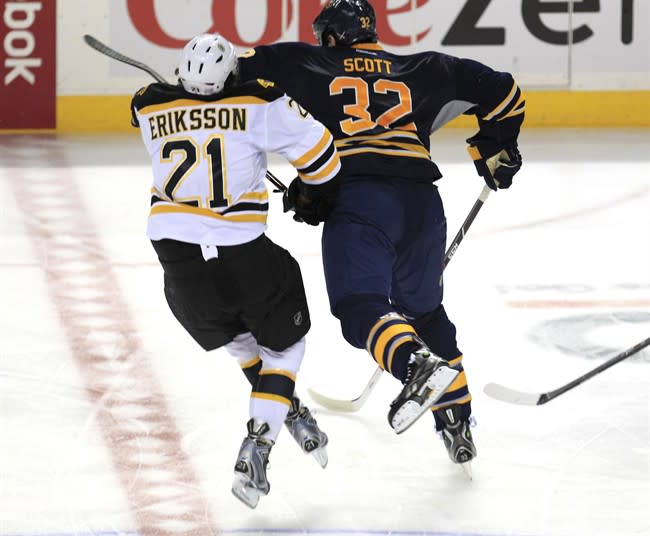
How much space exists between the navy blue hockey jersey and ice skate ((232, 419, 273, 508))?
2.13ft

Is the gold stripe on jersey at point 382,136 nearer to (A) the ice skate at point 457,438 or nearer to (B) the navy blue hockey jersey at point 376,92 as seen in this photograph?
(B) the navy blue hockey jersey at point 376,92

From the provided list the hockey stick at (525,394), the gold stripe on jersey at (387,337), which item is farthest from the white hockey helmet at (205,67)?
Answer: the hockey stick at (525,394)

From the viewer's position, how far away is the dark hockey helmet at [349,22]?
3.32m

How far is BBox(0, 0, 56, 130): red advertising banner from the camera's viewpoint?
7602mm

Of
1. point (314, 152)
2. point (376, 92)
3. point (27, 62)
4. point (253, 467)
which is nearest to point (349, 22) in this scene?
point (376, 92)

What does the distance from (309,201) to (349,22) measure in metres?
0.49

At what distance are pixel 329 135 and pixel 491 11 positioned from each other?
4.93 m

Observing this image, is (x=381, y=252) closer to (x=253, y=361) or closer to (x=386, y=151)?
(x=386, y=151)

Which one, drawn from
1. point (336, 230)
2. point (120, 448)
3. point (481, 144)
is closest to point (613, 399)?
point (481, 144)

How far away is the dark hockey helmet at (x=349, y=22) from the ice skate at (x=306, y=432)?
0.86 metres

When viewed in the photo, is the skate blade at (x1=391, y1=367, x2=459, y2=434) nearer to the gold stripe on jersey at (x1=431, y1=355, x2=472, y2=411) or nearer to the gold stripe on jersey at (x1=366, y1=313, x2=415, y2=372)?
the gold stripe on jersey at (x1=366, y1=313, x2=415, y2=372)

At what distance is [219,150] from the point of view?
2896mm

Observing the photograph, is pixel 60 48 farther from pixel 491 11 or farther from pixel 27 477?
pixel 27 477

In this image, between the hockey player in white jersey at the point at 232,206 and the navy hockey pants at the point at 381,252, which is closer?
the hockey player in white jersey at the point at 232,206
